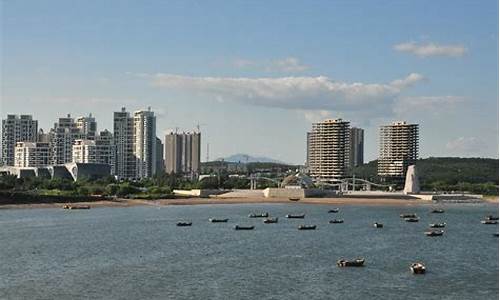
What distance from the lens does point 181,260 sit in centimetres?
4219

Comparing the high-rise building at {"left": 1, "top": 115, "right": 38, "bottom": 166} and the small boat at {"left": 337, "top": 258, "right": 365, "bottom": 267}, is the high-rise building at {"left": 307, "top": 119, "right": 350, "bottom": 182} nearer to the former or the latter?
the high-rise building at {"left": 1, "top": 115, "right": 38, "bottom": 166}

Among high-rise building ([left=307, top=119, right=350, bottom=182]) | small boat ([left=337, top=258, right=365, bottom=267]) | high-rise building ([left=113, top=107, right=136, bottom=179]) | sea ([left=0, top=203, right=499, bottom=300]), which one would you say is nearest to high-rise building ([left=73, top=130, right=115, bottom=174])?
high-rise building ([left=113, top=107, right=136, bottom=179])

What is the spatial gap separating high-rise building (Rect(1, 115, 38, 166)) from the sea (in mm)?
119815

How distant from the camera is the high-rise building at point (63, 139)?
174500 millimetres

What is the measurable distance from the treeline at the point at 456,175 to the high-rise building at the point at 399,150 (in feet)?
10.1

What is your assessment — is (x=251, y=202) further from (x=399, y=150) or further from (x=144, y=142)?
(x=144, y=142)

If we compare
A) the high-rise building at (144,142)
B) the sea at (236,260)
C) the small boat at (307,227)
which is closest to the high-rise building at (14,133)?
the high-rise building at (144,142)

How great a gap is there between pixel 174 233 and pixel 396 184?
105 m

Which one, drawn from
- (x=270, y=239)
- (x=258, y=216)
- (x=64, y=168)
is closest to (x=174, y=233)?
(x=270, y=239)

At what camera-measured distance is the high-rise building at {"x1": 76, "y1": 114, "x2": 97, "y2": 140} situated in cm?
18306

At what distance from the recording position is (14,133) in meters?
188

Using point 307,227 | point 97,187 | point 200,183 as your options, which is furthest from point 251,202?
point 307,227

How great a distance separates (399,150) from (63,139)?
7297 centimetres

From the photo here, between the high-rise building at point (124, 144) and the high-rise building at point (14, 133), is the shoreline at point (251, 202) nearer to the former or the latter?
the high-rise building at point (124, 144)
